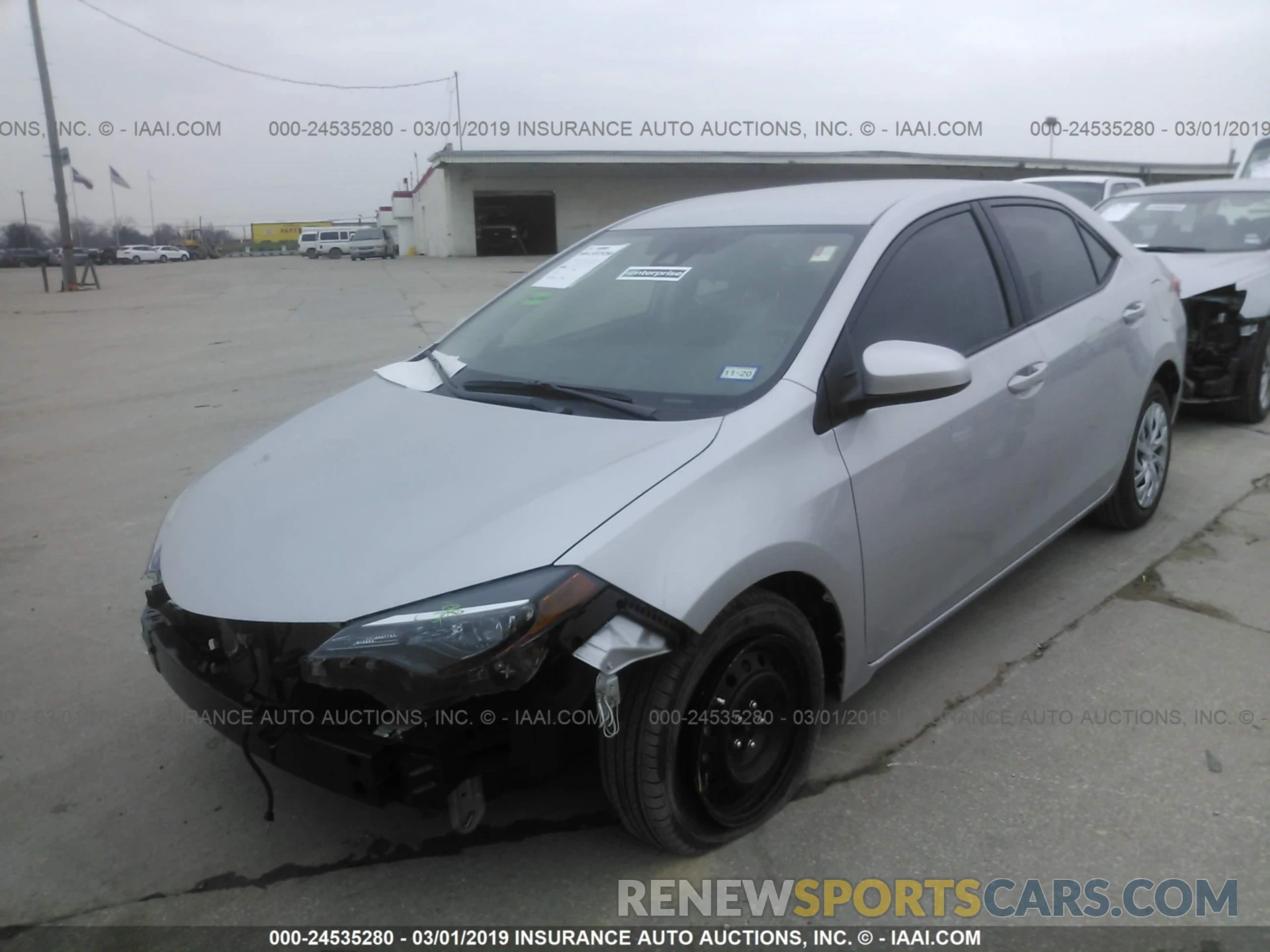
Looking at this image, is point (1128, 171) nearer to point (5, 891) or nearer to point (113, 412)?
point (113, 412)

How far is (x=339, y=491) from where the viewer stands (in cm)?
262

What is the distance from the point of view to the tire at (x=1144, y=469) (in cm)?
430

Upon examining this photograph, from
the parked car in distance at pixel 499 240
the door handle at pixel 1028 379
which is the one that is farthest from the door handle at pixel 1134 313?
the parked car in distance at pixel 499 240

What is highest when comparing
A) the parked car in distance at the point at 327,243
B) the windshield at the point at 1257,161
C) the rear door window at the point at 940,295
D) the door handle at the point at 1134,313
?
the windshield at the point at 1257,161

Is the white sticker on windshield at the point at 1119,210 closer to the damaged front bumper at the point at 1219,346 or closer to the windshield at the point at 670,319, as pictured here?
the damaged front bumper at the point at 1219,346

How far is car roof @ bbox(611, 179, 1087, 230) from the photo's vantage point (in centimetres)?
327

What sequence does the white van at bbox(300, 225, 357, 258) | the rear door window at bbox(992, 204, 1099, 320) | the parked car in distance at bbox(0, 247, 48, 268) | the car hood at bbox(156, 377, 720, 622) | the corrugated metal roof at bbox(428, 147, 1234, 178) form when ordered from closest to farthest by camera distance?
the car hood at bbox(156, 377, 720, 622)
the rear door window at bbox(992, 204, 1099, 320)
the corrugated metal roof at bbox(428, 147, 1234, 178)
the white van at bbox(300, 225, 357, 258)
the parked car in distance at bbox(0, 247, 48, 268)

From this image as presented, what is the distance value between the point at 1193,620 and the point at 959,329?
5.33 ft

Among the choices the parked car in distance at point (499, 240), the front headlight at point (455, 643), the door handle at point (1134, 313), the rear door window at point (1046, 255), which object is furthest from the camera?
the parked car in distance at point (499, 240)

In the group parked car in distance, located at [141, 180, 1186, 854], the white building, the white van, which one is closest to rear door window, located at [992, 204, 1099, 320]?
parked car in distance, located at [141, 180, 1186, 854]

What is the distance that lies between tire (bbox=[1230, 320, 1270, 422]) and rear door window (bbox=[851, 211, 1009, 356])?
387 cm

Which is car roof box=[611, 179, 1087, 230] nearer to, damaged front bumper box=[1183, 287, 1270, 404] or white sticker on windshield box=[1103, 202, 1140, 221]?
damaged front bumper box=[1183, 287, 1270, 404]

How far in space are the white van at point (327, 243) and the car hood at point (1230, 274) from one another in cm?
5287

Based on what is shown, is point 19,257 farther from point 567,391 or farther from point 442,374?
point 567,391
